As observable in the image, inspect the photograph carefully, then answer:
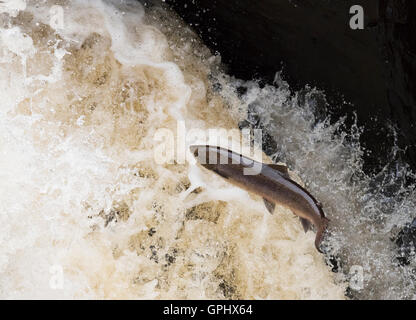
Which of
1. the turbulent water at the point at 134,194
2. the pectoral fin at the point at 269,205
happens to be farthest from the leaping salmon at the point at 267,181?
the turbulent water at the point at 134,194

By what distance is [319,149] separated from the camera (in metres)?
3.49

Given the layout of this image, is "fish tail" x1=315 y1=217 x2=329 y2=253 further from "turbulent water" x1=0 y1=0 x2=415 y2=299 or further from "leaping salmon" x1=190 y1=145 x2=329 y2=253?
"turbulent water" x1=0 y1=0 x2=415 y2=299

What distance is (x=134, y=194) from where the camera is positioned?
10.2ft

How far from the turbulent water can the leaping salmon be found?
0.32 meters

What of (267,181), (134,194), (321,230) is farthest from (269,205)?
(134,194)

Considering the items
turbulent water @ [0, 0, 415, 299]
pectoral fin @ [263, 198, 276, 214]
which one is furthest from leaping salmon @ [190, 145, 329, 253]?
turbulent water @ [0, 0, 415, 299]

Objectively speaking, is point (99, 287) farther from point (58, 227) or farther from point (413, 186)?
point (413, 186)

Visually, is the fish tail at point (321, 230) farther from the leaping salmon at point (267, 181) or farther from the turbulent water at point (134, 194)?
the turbulent water at point (134, 194)

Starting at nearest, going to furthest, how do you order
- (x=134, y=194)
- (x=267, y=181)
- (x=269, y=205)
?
(x=267, y=181) < (x=269, y=205) < (x=134, y=194)

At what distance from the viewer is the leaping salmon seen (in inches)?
112

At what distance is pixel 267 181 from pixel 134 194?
1.03 metres

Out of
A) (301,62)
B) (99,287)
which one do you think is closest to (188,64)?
(301,62)

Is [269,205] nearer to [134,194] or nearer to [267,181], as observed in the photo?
[267,181]

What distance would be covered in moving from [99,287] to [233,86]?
1960 millimetres
